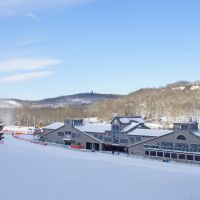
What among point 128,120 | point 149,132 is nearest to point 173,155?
point 149,132

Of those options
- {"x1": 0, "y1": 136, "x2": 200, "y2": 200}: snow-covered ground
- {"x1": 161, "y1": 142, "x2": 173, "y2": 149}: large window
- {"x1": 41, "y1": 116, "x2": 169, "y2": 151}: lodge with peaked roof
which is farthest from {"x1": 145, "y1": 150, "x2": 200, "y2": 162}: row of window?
{"x1": 0, "y1": 136, "x2": 200, "y2": 200}: snow-covered ground

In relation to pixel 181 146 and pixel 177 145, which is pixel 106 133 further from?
pixel 181 146

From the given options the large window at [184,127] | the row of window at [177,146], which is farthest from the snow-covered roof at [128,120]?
the large window at [184,127]

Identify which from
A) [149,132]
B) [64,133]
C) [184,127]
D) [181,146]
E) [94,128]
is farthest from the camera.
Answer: [64,133]

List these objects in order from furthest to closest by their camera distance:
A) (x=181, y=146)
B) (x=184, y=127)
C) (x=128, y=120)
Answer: (x=128, y=120) < (x=184, y=127) < (x=181, y=146)

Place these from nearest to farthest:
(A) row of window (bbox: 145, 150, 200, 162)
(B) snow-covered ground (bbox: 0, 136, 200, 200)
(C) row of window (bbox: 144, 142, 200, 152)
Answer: (B) snow-covered ground (bbox: 0, 136, 200, 200)
(A) row of window (bbox: 145, 150, 200, 162)
(C) row of window (bbox: 144, 142, 200, 152)

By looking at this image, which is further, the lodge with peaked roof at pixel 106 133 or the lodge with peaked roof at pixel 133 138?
the lodge with peaked roof at pixel 106 133

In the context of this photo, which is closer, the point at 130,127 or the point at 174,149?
the point at 174,149

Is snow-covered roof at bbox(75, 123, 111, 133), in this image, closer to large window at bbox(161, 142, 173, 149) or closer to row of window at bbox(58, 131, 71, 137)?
row of window at bbox(58, 131, 71, 137)

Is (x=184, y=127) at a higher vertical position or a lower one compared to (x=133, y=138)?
higher

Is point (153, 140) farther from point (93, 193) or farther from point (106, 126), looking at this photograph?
point (93, 193)

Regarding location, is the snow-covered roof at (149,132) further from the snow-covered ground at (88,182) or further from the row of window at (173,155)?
the snow-covered ground at (88,182)

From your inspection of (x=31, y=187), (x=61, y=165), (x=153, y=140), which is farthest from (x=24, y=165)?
(x=153, y=140)

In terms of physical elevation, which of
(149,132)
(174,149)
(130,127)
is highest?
(130,127)
